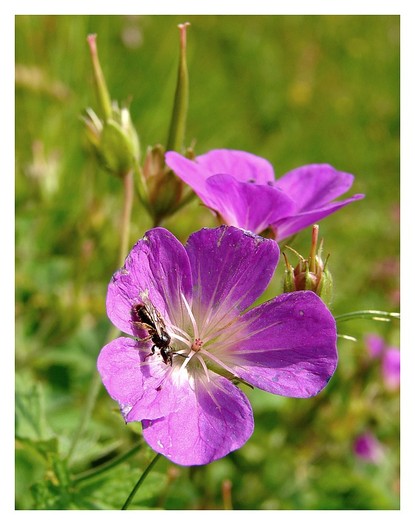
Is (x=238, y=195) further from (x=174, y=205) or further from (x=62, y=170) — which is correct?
(x=62, y=170)

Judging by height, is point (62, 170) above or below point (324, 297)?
above

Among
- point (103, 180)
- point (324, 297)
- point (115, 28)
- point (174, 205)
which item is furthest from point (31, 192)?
point (115, 28)

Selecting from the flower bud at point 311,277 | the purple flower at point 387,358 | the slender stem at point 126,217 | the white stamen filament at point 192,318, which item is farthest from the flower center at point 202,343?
the purple flower at point 387,358

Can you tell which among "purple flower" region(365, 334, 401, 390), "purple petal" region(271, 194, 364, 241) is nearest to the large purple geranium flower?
"purple petal" region(271, 194, 364, 241)

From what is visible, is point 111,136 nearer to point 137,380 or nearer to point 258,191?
point 258,191

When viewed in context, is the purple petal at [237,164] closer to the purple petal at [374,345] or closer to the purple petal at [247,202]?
the purple petal at [247,202]

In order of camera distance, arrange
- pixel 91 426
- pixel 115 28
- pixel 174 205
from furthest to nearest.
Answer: pixel 115 28, pixel 91 426, pixel 174 205

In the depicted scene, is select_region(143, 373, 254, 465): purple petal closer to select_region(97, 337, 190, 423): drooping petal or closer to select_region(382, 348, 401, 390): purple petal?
select_region(97, 337, 190, 423): drooping petal

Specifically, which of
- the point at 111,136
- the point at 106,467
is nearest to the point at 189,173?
the point at 111,136
